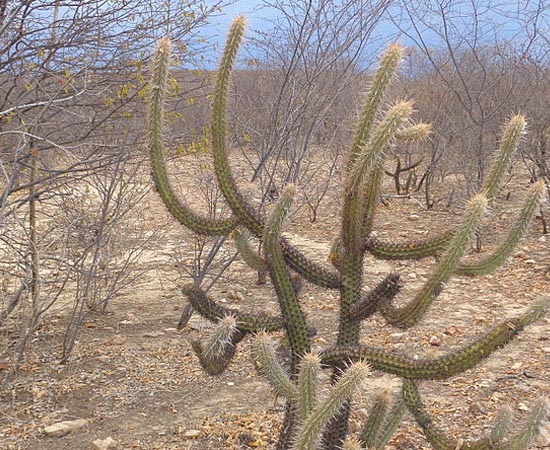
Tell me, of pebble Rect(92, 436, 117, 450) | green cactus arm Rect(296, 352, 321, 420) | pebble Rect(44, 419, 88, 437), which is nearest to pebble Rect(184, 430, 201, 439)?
pebble Rect(92, 436, 117, 450)

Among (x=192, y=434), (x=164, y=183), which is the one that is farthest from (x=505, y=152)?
(x=192, y=434)

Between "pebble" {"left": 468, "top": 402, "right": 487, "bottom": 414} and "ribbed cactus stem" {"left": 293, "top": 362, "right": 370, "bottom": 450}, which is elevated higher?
"ribbed cactus stem" {"left": 293, "top": 362, "right": 370, "bottom": 450}

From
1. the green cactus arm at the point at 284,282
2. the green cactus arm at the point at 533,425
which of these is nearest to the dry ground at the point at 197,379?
the green cactus arm at the point at 533,425

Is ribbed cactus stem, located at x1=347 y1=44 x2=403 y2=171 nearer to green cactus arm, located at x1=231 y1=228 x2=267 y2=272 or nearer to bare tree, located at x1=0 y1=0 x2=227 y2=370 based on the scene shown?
green cactus arm, located at x1=231 y1=228 x2=267 y2=272

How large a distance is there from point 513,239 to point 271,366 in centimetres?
107

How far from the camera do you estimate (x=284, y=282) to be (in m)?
2.65

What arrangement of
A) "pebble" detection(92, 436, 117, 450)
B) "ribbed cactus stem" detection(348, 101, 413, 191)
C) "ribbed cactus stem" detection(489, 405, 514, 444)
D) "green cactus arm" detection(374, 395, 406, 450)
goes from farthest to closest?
"pebble" detection(92, 436, 117, 450) → "green cactus arm" detection(374, 395, 406, 450) → "ribbed cactus stem" detection(489, 405, 514, 444) → "ribbed cactus stem" detection(348, 101, 413, 191)

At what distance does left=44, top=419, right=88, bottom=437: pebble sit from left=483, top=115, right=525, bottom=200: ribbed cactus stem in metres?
2.52

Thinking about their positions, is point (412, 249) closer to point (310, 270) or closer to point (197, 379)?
point (310, 270)

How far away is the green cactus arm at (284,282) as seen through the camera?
8.05 ft

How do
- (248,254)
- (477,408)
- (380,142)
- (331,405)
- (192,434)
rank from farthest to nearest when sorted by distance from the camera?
(477,408), (192,434), (248,254), (380,142), (331,405)

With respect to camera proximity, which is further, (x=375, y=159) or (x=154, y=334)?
(x=154, y=334)

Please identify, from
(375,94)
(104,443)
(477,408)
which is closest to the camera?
(375,94)

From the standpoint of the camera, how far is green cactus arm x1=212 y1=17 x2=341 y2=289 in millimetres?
2645
